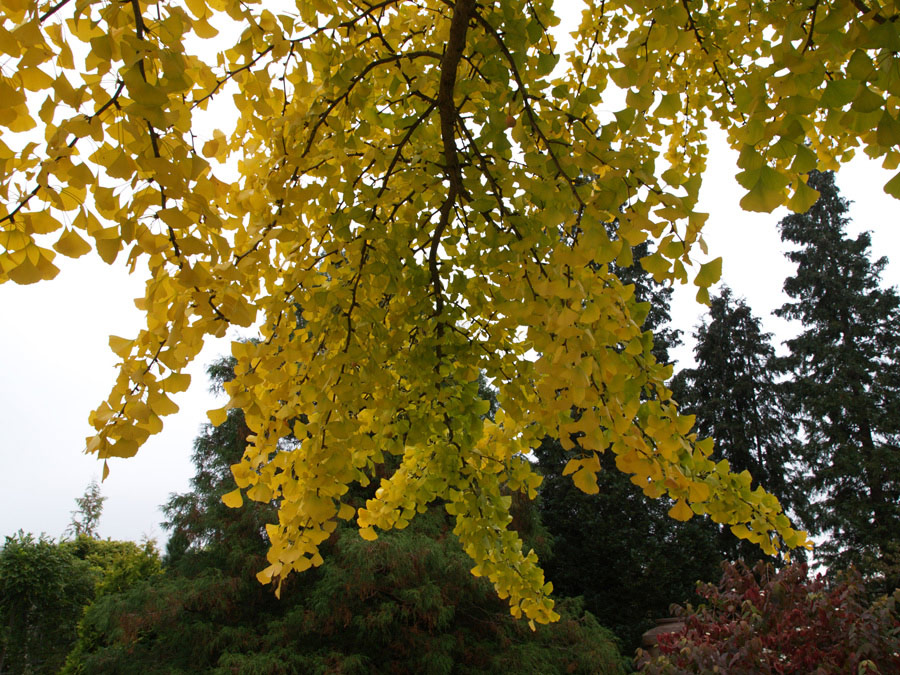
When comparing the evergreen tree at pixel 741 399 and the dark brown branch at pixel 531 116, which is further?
the evergreen tree at pixel 741 399

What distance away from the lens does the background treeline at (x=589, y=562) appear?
499cm

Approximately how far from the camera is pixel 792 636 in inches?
121

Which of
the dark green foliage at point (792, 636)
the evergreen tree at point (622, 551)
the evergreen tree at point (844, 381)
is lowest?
the dark green foliage at point (792, 636)

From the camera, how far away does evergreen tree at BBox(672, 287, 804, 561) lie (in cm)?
1182

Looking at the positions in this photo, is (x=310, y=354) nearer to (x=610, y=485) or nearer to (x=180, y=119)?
(x=180, y=119)

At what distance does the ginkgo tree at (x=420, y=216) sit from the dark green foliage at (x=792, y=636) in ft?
4.83

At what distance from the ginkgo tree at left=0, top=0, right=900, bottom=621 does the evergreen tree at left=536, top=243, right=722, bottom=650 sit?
25.2ft

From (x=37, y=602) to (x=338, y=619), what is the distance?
14.8 ft

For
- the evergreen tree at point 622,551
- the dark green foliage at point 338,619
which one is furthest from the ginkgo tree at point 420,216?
the evergreen tree at point 622,551

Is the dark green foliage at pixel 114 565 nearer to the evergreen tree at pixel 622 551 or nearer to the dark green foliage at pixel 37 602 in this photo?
the dark green foliage at pixel 37 602

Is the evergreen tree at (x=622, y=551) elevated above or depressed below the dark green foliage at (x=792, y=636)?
above

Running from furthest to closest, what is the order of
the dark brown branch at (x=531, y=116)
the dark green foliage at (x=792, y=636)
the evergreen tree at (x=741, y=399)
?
the evergreen tree at (x=741, y=399)
the dark green foliage at (x=792, y=636)
the dark brown branch at (x=531, y=116)

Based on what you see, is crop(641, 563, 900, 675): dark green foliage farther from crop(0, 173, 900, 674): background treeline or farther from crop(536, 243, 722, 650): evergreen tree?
crop(536, 243, 722, 650): evergreen tree

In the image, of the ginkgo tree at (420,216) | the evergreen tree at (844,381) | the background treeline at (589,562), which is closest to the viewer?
the ginkgo tree at (420,216)
